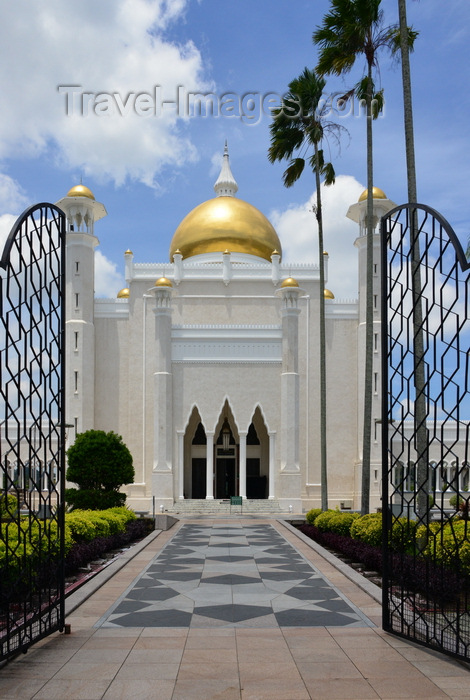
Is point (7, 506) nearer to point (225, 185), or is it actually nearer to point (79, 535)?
point (79, 535)

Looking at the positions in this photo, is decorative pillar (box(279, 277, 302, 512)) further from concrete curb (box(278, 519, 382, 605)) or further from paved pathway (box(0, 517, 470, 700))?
paved pathway (box(0, 517, 470, 700))

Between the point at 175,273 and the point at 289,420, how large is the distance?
978cm

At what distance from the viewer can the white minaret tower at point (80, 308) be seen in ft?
114

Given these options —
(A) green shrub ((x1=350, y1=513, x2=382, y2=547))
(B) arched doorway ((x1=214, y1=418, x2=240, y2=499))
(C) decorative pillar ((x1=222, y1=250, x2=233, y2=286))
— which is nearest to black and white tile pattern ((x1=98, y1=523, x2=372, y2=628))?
(A) green shrub ((x1=350, y1=513, x2=382, y2=547))

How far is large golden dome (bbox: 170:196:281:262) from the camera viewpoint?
128 ft

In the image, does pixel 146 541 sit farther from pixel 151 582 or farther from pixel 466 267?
pixel 466 267

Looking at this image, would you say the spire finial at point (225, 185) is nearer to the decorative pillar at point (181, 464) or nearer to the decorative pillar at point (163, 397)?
the decorative pillar at point (163, 397)

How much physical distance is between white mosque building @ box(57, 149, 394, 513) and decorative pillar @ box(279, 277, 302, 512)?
0.06m

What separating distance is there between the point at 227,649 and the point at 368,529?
8.17 m

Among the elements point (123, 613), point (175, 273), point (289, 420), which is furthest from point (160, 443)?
point (123, 613)

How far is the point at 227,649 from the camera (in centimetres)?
680

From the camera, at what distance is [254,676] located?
5965 millimetres

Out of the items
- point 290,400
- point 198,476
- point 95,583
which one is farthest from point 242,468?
point 95,583

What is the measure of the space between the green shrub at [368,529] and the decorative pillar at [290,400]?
17177mm
